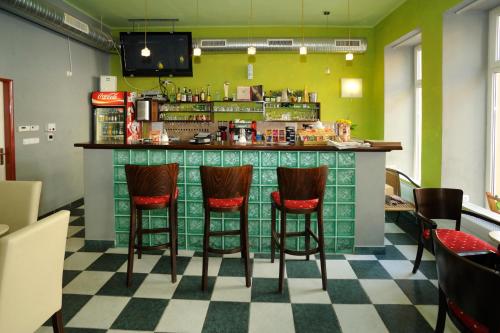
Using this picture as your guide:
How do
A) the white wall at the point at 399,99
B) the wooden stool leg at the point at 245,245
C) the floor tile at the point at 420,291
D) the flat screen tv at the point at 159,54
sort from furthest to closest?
the white wall at the point at 399,99
the flat screen tv at the point at 159,54
the wooden stool leg at the point at 245,245
the floor tile at the point at 420,291

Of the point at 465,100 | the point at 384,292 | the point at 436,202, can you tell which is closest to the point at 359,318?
the point at 384,292

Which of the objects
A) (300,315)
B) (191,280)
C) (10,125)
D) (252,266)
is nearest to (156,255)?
(191,280)

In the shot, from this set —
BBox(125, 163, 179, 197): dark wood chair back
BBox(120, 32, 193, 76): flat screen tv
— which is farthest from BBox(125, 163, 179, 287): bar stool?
BBox(120, 32, 193, 76): flat screen tv

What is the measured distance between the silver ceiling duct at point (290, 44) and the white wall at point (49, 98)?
227 centimetres

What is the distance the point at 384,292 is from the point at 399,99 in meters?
4.52

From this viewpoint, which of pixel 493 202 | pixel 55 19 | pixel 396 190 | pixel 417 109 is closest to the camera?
pixel 493 202

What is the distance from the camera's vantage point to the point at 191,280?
343 cm

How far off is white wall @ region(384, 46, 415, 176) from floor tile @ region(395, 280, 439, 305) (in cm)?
353

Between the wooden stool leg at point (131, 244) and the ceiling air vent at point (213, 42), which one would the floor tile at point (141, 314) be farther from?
the ceiling air vent at point (213, 42)

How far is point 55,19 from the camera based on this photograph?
511 cm

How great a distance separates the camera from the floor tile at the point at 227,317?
263 centimetres

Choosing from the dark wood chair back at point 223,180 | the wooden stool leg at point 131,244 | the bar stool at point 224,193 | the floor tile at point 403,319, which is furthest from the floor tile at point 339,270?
the wooden stool leg at point 131,244

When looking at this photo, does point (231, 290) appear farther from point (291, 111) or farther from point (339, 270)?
point (291, 111)

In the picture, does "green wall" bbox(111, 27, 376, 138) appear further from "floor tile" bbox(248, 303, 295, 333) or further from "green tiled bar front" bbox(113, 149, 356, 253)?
"floor tile" bbox(248, 303, 295, 333)
